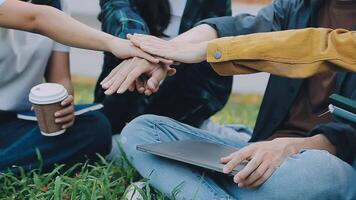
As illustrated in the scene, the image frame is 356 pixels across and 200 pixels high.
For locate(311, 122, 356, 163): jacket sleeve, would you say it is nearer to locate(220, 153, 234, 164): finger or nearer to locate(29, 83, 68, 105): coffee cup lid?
locate(220, 153, 234, 164): finger

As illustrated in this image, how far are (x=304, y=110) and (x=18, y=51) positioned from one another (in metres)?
1.27

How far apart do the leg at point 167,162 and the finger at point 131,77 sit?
7.0 inches

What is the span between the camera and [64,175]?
11.0 feet

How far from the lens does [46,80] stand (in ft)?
Answer: 12.2

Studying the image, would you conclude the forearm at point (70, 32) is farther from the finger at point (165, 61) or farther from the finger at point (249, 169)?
the finger at point (249, 169)

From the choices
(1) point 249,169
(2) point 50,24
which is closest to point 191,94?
(2) point 50,24

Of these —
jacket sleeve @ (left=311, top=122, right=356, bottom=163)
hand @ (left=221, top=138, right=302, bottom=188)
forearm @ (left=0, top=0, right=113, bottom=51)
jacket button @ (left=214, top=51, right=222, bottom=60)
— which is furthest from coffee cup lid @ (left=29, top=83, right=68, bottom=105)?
jacket sleeve @ (left=311, top=122, right=356, bottom=163)

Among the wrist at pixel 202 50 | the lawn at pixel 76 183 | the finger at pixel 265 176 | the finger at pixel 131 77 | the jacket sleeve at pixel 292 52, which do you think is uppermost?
the jacket sleeve at pixel 292 52

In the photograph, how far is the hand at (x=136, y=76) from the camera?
3.09 meters

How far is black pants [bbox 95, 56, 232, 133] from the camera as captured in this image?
3.85 meters

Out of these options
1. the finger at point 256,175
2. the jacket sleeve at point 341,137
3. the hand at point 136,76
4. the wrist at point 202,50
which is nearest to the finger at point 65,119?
the hand at point 136,76

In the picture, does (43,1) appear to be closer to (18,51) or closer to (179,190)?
(18,51)

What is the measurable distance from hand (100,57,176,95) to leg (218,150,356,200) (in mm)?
675

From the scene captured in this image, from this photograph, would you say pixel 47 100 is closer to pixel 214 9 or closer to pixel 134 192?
pixel 134 192
